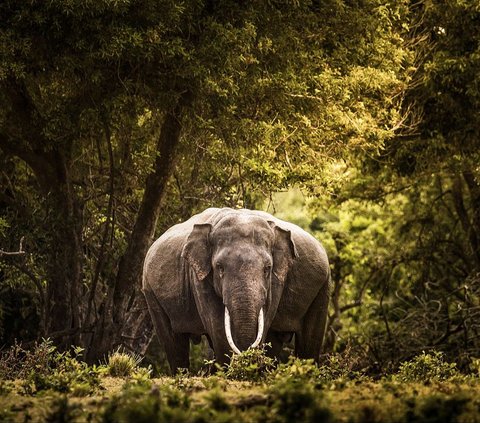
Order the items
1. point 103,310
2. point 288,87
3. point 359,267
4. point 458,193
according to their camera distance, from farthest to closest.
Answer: point 359,267
point 458,193
point 103,310
point 288,87

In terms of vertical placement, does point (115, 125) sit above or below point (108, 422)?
above

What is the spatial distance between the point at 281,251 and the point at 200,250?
1.00 m

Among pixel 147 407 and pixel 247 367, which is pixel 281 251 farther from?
pixel 147 407

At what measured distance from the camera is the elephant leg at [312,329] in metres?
15.0

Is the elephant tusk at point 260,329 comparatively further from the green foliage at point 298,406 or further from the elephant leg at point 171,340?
the green foliage at point 298,406

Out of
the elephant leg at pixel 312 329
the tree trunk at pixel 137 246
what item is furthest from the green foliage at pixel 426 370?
the tree trunk at pixel 137 246

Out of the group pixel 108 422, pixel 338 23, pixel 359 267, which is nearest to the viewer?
pixel 108 422

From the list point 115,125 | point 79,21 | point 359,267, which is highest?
point 79,21

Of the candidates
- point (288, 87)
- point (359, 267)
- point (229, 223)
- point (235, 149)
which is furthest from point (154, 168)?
point (359, 267)

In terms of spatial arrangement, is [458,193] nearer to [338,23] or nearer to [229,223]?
[338,23]

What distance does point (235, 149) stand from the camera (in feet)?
57.8

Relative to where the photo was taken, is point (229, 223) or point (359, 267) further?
point (359, 267)

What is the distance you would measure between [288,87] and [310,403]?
33.5ft

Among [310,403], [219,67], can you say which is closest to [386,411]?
[310,403]
